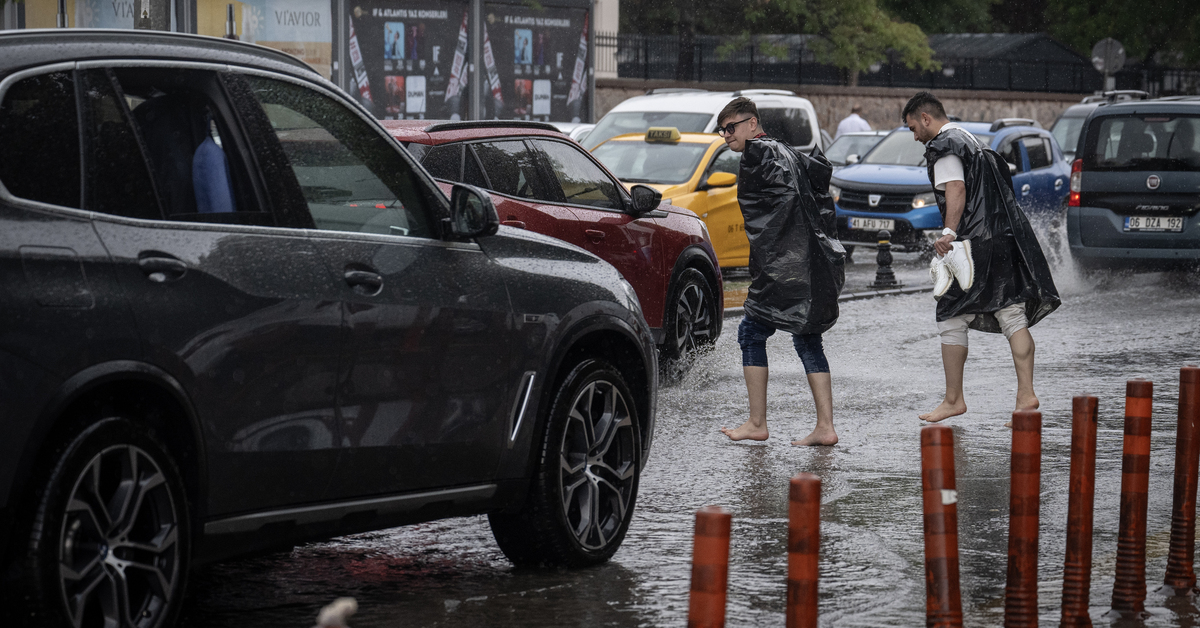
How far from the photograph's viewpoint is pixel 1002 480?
8.04 m

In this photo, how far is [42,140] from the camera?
4.43m

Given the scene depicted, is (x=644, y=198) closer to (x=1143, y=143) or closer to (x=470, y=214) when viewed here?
(x=470, y=214)

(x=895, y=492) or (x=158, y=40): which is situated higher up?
(x=158, y=40)

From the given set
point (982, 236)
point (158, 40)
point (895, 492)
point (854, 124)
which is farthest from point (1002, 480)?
point (854, 124)

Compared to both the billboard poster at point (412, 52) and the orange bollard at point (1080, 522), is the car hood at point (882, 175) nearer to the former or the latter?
the billboard poster at point (412, 52)

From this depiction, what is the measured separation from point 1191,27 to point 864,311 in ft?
136

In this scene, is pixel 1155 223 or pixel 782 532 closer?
pixel 782 532

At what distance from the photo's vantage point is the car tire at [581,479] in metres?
5.96

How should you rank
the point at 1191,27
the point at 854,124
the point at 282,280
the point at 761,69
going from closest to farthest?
the point at 282,280, the point at 854,124, the point at 761,69, the point at 1191,27

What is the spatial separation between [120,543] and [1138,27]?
55196 millimetres

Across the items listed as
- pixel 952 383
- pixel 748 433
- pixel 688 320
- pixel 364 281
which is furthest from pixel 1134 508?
pixel 688 320

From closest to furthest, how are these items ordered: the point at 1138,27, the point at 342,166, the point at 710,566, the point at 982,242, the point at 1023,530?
the point at 710,566, the point at 1023,530, the point at 342,166, the point at 982,242, the point at 1138,27

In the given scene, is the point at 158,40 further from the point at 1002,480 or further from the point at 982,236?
the point at 982,236

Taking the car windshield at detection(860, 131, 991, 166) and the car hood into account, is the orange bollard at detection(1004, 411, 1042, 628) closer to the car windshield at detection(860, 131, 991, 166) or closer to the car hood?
the car hood
